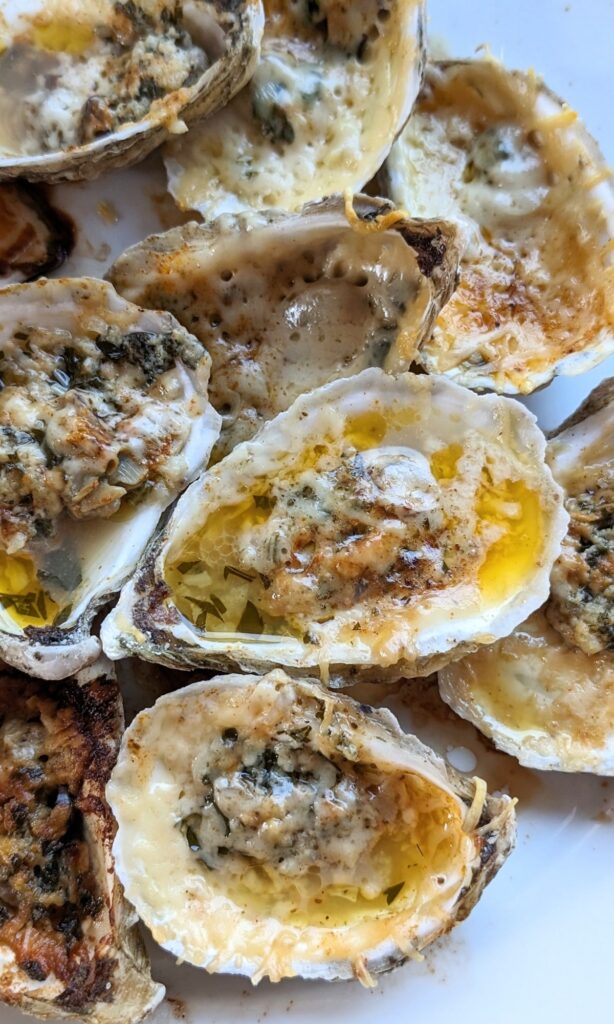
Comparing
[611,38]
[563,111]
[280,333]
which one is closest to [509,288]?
[563,111]

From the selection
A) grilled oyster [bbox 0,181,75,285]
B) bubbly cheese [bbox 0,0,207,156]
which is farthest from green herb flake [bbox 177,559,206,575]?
bubbly cheese [bbox 0,0,207,156]

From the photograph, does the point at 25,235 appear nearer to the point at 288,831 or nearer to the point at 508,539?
the point at 508,539

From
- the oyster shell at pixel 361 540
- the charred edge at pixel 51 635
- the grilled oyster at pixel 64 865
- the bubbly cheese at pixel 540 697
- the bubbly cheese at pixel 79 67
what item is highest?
the bubbly cheese at pixel 79 67

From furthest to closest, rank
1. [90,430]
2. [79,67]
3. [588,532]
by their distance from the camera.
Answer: [79,67] < [588,532] < [90,430]

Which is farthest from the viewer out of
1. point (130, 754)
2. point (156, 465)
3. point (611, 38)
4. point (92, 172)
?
point (611, 38)

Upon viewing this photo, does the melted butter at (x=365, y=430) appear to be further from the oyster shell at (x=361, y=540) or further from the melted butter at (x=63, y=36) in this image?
the melted butter at (x=63, y=36)

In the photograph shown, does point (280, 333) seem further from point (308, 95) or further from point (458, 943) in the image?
point (458, 943)

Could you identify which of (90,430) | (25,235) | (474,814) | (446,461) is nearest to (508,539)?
(446,461)

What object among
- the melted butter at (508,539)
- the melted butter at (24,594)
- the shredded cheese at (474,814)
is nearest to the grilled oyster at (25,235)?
the melted butter at (24,594)
